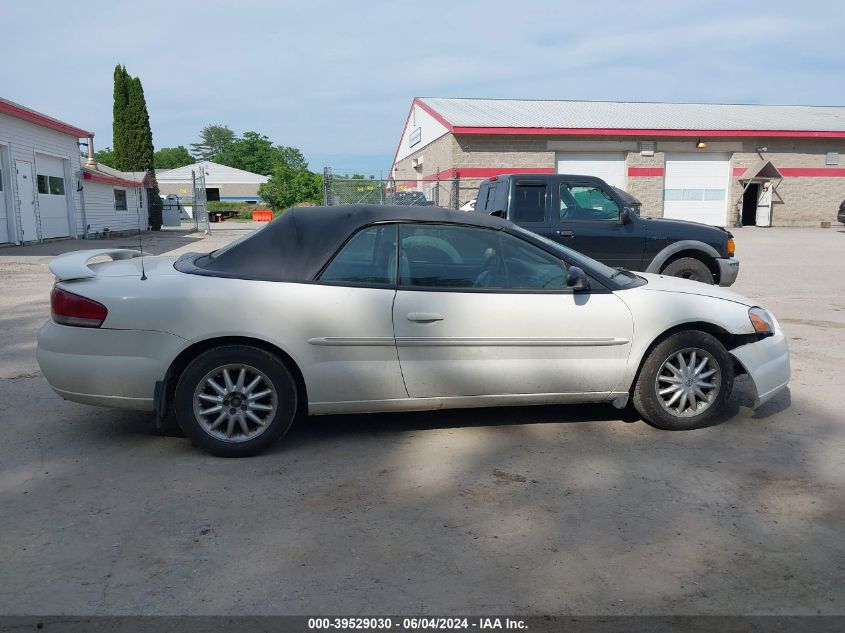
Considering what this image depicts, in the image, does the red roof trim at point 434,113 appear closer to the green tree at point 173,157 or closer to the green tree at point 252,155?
the green tree at point 252,155

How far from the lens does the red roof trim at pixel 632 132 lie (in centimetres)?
2894

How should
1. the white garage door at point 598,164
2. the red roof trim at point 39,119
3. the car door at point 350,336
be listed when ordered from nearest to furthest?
the car door at point 350,336 < the red roof trim at point 39,119 < the white garage door at point 598,164

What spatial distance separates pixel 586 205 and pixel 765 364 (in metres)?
4.88

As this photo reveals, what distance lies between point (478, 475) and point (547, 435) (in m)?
0.87

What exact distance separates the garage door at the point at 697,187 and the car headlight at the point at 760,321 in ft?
93.6

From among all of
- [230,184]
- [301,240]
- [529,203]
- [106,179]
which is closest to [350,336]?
[301,240]

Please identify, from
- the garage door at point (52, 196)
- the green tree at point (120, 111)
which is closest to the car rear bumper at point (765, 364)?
the garage door at point (52, 196)

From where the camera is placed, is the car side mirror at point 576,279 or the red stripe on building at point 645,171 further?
the red stripe on building at point 645,171

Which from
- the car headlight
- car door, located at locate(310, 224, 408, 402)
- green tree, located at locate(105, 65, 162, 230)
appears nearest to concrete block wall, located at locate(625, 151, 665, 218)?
green tree, located at locate(105, 65, 162, 230)

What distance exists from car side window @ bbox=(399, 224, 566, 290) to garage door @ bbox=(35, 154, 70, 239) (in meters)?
23.7

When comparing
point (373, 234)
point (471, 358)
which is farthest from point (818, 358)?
point (373, 234)

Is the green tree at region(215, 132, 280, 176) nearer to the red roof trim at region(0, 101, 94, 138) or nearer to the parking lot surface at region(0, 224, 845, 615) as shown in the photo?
the red roof trim at region(0, 101, 94, 138)

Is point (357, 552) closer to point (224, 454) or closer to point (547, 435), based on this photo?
point (224, 454)

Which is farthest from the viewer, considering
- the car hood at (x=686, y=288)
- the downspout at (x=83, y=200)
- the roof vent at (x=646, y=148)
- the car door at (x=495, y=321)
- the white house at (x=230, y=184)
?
the white house at (x=230, y=184)
